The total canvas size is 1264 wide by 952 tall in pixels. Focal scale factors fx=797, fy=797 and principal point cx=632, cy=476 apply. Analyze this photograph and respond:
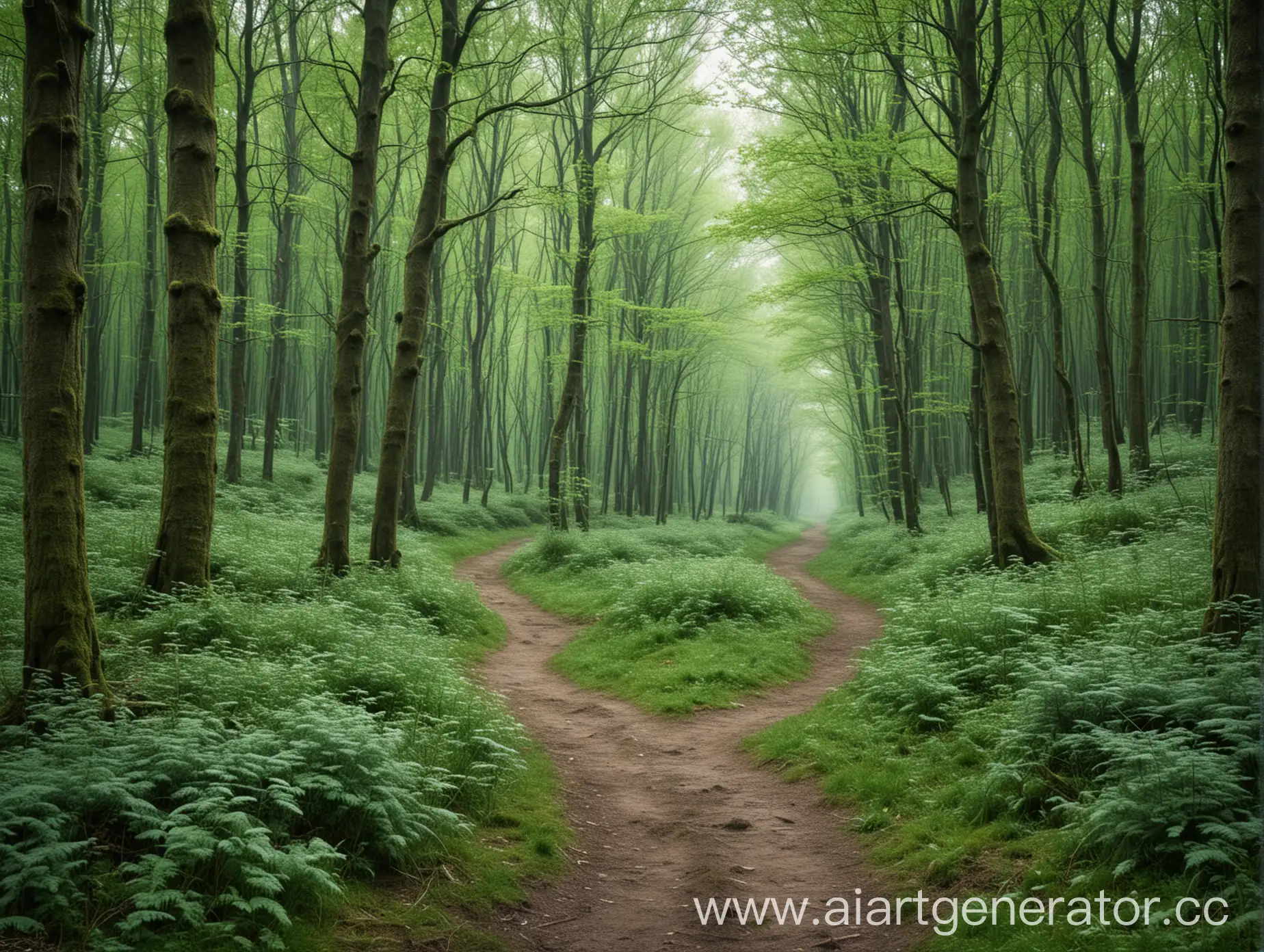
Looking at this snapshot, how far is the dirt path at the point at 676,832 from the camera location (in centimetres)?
407

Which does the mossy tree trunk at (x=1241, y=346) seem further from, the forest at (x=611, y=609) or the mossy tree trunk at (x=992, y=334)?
the mossy tree trunk at (x=992, y=334)

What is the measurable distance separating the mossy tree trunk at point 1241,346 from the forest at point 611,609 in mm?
29

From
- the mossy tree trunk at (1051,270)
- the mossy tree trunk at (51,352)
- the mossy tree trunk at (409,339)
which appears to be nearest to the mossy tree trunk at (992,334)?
the mossy tree trunk at (1051,270)

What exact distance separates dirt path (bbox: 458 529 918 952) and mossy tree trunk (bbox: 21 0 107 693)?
314 cm

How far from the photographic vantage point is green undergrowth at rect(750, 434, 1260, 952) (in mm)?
3523

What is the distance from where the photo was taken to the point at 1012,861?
13.4 feet

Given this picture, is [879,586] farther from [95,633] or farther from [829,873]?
[95,633]

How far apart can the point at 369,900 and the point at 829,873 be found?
260 cm

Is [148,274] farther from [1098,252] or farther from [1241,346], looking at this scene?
[1241,346]

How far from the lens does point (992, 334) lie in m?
10.8

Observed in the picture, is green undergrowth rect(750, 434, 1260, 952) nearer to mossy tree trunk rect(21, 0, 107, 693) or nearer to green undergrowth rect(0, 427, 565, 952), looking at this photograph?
green undergrowth rect(0, 427, 565, 952)

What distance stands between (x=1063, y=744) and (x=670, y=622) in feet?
20.8

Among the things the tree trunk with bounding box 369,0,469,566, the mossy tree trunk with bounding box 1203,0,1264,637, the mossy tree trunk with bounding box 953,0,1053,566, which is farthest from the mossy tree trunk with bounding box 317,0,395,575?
the mossy tree trunk with bounding box 1203,0,1264,637

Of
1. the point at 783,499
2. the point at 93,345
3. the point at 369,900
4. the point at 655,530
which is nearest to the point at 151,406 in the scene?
the point at 93,345
